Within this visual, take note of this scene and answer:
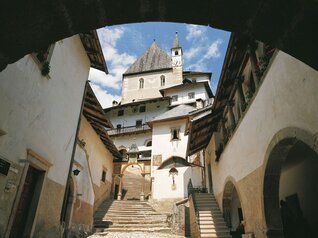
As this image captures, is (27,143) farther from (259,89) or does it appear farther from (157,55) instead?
(157,55)

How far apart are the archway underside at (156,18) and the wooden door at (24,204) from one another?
5.20 m

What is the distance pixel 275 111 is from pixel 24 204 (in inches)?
265

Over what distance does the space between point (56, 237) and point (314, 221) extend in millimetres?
8420

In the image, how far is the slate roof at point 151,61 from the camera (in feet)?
153

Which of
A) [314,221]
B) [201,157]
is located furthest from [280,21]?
[201,157]

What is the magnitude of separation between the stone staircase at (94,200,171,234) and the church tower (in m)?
27.9

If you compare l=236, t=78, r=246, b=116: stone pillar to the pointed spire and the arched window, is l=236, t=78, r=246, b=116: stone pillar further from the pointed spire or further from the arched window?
the pointed spire

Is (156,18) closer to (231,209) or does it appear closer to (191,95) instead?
(231,209)

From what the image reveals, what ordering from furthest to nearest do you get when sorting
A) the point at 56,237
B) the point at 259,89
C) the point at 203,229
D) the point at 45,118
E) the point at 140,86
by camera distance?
the point at 140,86 < the point at 203,229 < the point at 56,237 < the point at 45,118 < the point at 259,89

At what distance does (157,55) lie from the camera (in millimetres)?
50844

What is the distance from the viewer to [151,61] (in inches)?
1933

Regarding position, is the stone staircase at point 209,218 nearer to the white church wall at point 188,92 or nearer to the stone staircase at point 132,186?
the stone staircase at point 132,186

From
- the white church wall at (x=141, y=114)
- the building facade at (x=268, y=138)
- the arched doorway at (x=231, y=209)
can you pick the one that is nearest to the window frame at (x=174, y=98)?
the white church wall at (x=141, y=114)

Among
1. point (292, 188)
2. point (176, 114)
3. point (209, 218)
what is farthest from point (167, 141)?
point (292, 188)
